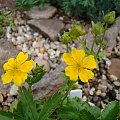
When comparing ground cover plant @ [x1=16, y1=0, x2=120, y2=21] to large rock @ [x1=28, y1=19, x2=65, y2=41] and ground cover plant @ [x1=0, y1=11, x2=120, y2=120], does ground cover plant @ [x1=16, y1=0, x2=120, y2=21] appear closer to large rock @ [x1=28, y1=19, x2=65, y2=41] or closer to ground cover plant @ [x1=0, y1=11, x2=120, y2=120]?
large rock @ [x1=28, y1=19, x2=65, y2=41]

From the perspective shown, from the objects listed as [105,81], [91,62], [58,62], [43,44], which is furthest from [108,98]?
[91,62]

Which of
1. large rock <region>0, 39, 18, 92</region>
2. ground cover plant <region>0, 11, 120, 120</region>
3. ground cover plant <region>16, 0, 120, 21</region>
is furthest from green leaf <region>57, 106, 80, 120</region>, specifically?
ground cover plant <region>16, 0, 120, 21</region>

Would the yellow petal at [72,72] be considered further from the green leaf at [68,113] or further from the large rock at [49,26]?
the large rock at [49,26]

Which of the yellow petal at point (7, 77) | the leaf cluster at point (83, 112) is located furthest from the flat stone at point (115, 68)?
the yellow petal at point (7, 77)

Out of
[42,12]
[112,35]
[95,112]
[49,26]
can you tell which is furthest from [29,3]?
[95,112]

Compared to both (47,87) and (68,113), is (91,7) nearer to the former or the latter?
(47,87)

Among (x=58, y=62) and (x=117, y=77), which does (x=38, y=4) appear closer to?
(x=58, y=62)
